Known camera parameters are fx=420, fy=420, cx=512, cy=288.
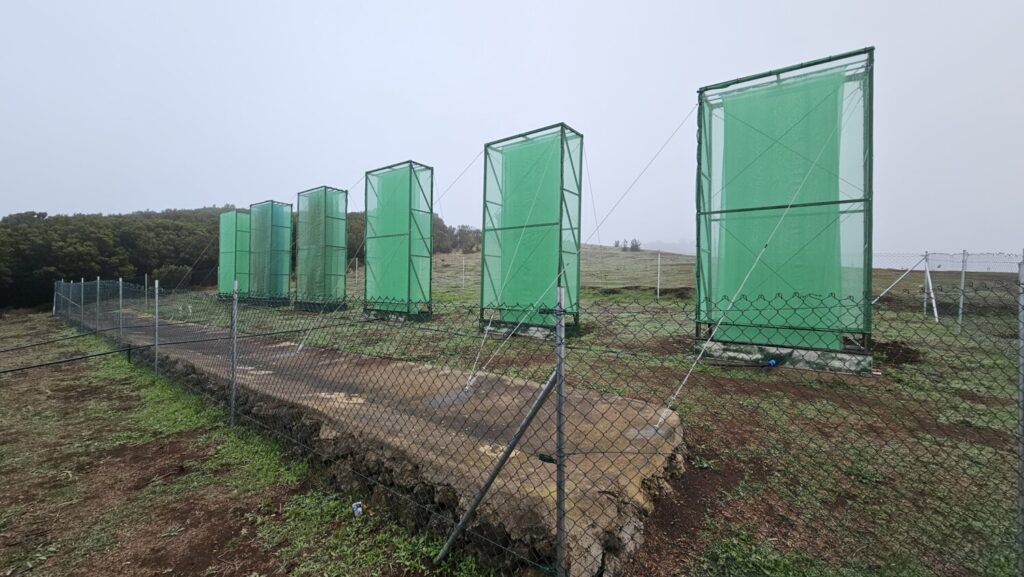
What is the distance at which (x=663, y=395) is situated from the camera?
474cm

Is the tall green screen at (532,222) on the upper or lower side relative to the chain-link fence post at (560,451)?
upper

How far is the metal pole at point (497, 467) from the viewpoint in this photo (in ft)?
5.77

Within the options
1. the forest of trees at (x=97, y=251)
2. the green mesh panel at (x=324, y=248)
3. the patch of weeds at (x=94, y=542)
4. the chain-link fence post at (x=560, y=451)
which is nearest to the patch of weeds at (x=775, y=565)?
the chain-link fence post at (x=560, y=451)

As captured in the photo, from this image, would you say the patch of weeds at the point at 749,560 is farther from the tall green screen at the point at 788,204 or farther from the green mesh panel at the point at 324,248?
the green mesh panel at the point at 324,248

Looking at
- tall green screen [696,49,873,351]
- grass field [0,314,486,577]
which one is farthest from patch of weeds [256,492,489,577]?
tall green screen [696,49,873,351]

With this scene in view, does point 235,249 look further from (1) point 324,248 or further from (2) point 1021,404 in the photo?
(2) point 1021,404

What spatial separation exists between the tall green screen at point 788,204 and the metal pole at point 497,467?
476 centimetres

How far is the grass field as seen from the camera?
8.18 feet

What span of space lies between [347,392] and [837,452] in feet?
14.7

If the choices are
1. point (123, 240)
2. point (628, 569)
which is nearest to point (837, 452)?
point (628, 569)

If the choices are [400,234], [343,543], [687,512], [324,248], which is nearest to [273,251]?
[324,248]

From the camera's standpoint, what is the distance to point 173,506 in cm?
312

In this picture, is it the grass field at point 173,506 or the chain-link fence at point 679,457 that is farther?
the grass field at point 173,506

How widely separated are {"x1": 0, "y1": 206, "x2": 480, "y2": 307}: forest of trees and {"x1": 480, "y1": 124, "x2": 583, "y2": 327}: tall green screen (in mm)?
11524
